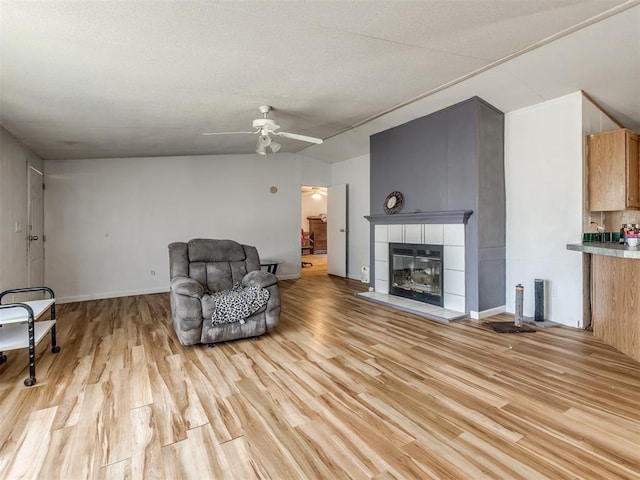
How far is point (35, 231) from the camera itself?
15.6 ft

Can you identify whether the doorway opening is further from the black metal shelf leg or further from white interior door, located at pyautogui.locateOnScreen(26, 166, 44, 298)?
the black metal shelf leg

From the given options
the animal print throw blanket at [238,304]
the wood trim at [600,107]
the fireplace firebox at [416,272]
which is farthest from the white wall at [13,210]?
the wood trim at [600,107]

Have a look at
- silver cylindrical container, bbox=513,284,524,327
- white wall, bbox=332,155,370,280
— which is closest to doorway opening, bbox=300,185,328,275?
white wall, bbox=332,155,370,280

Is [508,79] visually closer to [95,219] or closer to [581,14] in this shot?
[581,14]

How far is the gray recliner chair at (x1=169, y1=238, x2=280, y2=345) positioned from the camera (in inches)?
121

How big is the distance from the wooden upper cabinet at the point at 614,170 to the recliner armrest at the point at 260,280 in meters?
3.71

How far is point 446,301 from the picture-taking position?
4.32 m

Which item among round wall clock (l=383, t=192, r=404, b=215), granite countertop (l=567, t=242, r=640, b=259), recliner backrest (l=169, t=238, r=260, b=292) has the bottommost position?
recliner backrest (l=169, t=238, r=260, b=292)

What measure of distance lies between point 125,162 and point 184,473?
220 inches

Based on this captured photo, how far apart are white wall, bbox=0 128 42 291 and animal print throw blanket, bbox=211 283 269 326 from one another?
8.29ft

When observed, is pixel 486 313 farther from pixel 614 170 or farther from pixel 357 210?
pixel 357 210

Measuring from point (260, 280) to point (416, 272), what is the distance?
245 centimetres

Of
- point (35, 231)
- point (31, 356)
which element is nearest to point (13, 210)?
point (35, 231)

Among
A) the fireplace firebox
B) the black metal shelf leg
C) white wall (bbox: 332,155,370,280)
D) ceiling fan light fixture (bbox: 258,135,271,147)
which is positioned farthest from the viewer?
white wall (bbox: 332,155,370,280)
